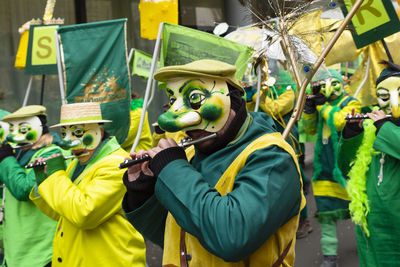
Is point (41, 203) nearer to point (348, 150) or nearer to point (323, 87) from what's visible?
point (348, 150)

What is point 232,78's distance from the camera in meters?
1.85

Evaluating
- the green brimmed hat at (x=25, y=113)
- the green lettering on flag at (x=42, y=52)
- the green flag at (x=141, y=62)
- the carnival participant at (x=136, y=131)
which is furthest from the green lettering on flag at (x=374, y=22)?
the green flag at (x=141, y=62)

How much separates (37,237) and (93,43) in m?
1.68

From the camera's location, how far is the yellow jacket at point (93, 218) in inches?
106

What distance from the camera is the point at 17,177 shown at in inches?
143

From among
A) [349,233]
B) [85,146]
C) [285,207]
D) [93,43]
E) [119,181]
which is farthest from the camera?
[349,233]

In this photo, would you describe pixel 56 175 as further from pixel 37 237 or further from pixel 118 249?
pixel 37 237

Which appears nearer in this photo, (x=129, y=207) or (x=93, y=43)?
(x=129, y=207)

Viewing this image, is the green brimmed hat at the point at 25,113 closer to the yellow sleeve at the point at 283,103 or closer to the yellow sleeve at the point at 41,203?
the yellow sleeve at the point at 41,203

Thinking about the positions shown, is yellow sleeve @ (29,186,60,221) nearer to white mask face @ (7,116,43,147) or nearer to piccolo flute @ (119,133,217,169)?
white mask face @ (7,116,43,147)

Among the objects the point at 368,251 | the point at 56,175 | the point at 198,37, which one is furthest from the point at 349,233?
the point at 56,175

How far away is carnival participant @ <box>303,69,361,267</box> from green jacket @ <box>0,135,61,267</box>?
2785mm

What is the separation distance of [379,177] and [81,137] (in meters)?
2.06

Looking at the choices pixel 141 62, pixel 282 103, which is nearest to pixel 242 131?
pixel 282 103
